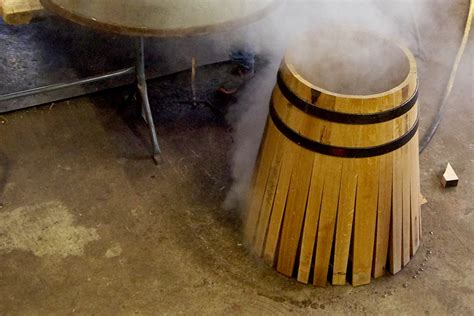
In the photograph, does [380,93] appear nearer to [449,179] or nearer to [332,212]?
[332,212]

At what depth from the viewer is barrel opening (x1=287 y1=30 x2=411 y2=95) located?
2.29 metres

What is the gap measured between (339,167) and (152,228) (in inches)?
39.0

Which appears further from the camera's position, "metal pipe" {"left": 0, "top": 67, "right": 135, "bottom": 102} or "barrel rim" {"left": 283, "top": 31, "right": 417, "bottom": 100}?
"metal pipe" {"left": 0, "top": 67, "right": 135, "bottom": 102}

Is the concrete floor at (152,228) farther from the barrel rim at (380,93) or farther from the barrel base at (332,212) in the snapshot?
the barrel rim at (380,93)

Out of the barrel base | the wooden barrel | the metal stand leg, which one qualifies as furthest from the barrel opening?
the metal stand leg

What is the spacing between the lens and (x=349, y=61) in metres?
2.38

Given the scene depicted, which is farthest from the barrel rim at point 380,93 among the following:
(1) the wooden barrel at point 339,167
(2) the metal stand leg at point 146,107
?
(2) the metal stand leg at point 146,107

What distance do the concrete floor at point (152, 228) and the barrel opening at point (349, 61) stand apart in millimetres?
778

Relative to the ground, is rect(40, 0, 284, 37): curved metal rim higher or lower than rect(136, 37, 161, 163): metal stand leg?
higher

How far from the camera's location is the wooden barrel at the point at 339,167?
2.01 m

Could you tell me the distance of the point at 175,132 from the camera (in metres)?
3.18

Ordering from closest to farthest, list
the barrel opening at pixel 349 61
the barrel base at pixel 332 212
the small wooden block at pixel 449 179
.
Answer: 1. the barrel base at pixel 332 212
2. the barrel opening at pixel 349 61
3. the small wooden block at pixel 449 179

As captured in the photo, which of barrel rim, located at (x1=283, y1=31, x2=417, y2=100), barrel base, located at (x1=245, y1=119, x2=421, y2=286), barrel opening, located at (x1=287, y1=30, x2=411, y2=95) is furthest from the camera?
barrel opening, located at (x1=287, y1=30, x2=411, y2=95)

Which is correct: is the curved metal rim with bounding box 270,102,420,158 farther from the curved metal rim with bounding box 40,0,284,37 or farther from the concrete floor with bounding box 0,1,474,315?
the concrete floor with bounding box 0,1,474,315
